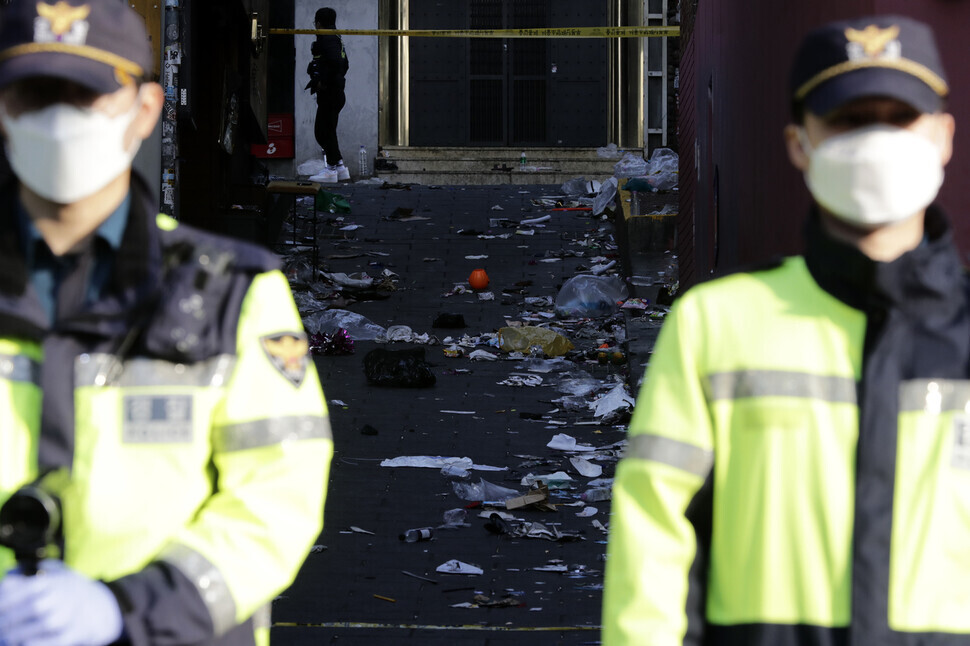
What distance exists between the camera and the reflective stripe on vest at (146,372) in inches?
85.3

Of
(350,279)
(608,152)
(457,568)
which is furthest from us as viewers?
(608,152)

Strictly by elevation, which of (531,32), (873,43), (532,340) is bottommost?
(532,340)

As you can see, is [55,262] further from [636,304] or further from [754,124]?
[636,304]


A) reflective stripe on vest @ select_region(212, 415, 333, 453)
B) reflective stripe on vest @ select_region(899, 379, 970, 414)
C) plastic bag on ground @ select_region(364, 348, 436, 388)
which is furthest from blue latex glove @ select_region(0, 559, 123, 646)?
plastic bag on ground @ select_region(364, 348, 436, 388)

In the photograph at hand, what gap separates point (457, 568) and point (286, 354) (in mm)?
4561

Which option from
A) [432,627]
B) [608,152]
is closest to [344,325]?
[432,627]

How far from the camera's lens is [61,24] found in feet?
7.18

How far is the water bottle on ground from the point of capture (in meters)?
20.8

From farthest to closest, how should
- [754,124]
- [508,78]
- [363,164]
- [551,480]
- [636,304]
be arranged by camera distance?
[508,78]
[363,164]
[636,304]
[551,480]
[754,124]

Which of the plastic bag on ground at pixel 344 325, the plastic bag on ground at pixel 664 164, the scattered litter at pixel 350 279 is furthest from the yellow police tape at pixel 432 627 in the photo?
the plastic bag on ground at pixel 664 164

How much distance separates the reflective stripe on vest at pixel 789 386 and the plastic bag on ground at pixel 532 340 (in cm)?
936

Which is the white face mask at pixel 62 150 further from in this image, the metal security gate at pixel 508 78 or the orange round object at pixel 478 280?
the metal security gate at pixel 508 78

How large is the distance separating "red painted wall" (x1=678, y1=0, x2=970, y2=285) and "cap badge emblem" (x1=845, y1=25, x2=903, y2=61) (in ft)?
7.83

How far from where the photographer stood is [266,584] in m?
2.18
